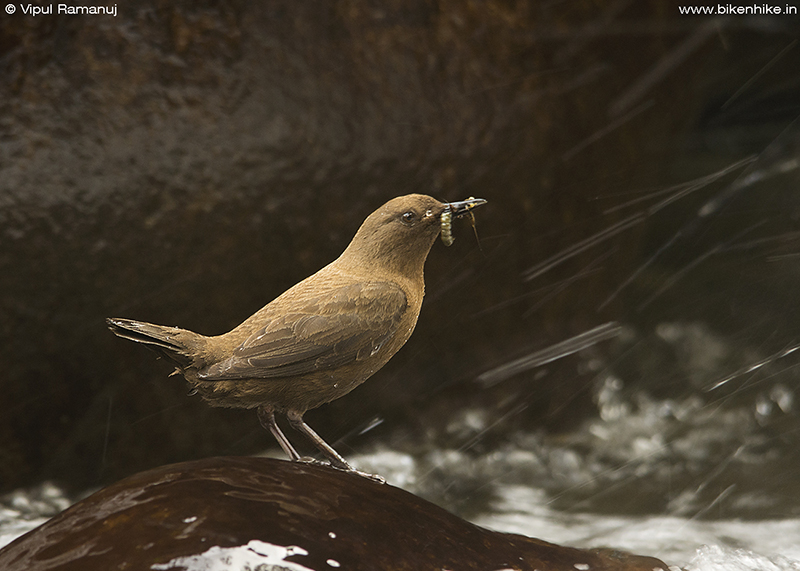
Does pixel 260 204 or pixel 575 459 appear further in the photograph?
pixel 575 459

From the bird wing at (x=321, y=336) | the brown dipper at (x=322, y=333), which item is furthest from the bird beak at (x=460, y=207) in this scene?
the bird wing at (x=321, y=336)

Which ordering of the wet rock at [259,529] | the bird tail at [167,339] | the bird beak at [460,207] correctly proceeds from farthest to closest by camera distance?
the bird beak at [460,207] < the bird tail at [167,339] < the wet rock at [259,529]

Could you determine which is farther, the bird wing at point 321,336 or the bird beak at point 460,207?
the bird beak at point 460,207

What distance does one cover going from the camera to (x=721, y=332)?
13.3 ft

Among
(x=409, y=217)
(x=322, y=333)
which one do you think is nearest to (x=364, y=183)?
(x=409, y=217)

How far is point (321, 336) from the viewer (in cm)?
208

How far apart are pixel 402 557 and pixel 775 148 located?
355 cm

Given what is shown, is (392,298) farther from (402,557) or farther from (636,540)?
(636,540)

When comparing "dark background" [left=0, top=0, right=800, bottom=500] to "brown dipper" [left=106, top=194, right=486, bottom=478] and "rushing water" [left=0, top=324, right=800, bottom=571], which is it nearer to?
"rushing water" [left=0, top=324, right=800, bottom=571]

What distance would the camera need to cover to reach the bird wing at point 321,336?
203cm

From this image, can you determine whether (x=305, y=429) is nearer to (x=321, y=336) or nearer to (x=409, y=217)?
(x=321, y=336)

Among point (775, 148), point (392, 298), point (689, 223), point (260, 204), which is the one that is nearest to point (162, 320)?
point (260, 204)

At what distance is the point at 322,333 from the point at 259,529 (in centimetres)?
61

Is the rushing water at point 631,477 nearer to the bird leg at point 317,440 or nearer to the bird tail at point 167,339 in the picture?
the bird leg at point 317,440
